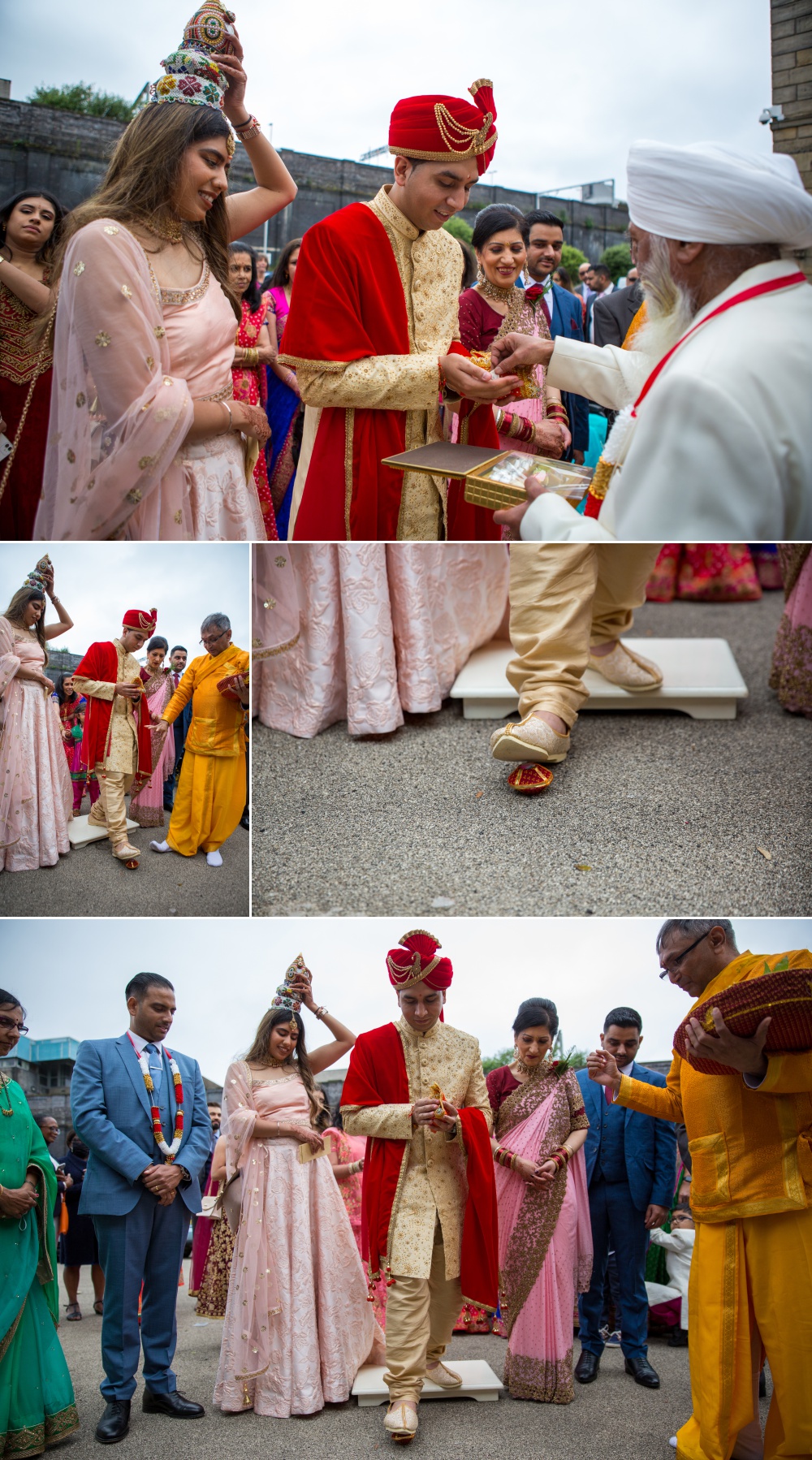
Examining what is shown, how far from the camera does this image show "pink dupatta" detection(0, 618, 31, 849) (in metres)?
2.41

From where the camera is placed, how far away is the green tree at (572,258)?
2.77 metres

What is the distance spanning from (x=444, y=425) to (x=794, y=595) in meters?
1.38

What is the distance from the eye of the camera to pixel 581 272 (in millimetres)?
3053

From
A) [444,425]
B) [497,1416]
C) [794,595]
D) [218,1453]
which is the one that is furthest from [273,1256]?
[794,595]

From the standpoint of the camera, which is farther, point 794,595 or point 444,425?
point 794,595

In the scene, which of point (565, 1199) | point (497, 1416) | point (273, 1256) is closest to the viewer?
point (497, 1416)

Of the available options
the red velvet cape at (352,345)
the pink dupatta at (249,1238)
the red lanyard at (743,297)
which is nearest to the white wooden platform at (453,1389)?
the pink dupatta at (249,1238)

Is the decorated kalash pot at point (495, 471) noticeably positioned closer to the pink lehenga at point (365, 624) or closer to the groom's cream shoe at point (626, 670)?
the pink lehenga at point (365, 624)

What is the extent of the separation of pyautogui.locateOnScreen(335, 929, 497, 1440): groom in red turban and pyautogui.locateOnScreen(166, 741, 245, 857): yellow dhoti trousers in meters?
0.57

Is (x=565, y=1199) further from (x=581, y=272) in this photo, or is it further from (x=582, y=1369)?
(x=581, y=272)

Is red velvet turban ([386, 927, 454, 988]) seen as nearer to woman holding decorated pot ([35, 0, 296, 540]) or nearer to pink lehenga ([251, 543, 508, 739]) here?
pink lehenga ([251, 543, 508, 739])

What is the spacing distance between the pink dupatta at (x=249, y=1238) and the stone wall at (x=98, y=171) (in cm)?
223

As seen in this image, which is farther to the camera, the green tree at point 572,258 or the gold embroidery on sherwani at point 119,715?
the green tree at point 572,258

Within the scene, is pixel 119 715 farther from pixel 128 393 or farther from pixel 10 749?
pixel 128 393
